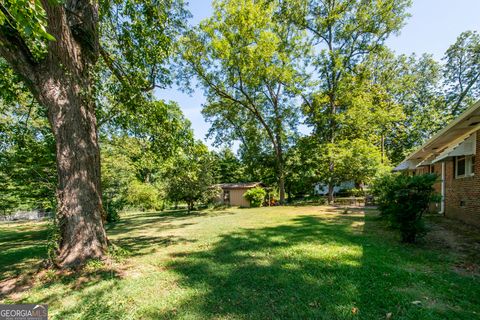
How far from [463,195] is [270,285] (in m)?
9.47

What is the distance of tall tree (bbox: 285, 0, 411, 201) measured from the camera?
18688mm

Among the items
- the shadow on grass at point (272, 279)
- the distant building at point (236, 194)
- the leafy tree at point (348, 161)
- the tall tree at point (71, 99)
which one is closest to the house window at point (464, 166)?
the shadow on grass at point (272, 279)

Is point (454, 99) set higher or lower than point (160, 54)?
higher

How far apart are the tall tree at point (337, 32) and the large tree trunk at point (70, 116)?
19411 mm

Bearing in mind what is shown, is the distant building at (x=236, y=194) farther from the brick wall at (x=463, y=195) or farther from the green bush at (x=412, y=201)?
the green bush at (x=412, y=201)

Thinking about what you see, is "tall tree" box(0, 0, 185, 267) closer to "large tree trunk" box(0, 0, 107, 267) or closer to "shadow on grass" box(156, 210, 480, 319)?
"large tree trunk" box(0, 0, 107, 267)

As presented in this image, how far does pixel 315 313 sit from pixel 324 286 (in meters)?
0.84

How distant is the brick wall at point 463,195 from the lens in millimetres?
7512

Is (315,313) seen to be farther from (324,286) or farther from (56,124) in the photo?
(56,124)

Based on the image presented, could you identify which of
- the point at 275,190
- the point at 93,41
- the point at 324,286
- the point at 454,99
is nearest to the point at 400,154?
the point at 454,99

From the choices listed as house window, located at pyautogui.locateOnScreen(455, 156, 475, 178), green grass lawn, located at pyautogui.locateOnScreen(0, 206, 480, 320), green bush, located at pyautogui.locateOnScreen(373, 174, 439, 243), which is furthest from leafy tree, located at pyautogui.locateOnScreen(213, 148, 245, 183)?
green grass lawn, located at pyautogui.locateOnScreen(0, 206, 480, 320)

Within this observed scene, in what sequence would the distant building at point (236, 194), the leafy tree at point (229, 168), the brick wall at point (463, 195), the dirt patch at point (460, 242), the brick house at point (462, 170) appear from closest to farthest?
the dirt patch at point (460, 242) < the brick house at point (462, 170) < the brick wall at point (463, 195) < the distant building at point (236, 194) < the leafy tree at point (229, 168)

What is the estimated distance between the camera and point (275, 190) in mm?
30344
